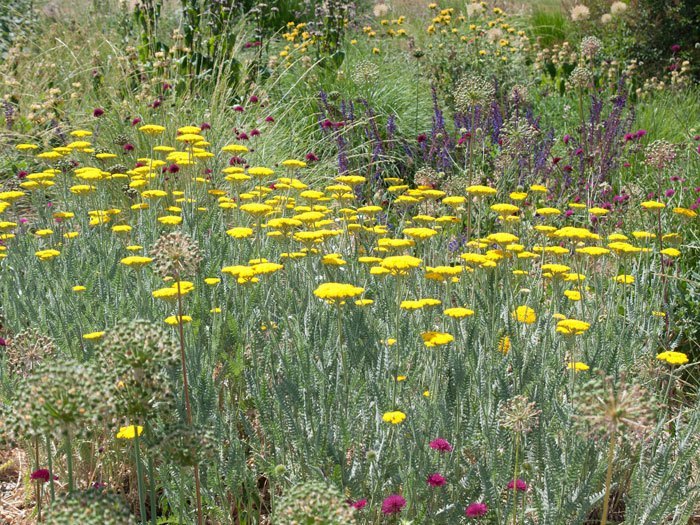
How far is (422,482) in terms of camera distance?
7.72 ft

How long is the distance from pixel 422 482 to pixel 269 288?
1286 mm

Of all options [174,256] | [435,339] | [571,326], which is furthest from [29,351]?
[571,326]

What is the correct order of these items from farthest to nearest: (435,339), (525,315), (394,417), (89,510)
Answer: (525,315) → (435,339) → (394,417) → (89,510)

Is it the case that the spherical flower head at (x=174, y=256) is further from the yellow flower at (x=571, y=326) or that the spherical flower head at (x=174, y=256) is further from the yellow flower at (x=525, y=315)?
the yellow flower at (x=525, y=315)

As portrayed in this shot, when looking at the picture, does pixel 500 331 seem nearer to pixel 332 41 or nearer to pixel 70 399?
pixel 70 399

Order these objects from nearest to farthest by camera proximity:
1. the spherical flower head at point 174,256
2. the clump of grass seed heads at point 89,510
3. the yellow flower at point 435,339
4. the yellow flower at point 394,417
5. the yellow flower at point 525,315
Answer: the clump of grass seed heads at point 89,510 → the spherical flower head at point 174,256 → the yellow flower at point 394,417 → the yellow flower at point 435,339 → the yellow flower at point 525,315

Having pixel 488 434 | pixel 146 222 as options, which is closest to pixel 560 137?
pixel 146 222

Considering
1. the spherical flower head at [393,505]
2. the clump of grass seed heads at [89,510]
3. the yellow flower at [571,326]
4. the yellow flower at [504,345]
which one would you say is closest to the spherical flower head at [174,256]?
the clump of grass seed heads at [89,510]

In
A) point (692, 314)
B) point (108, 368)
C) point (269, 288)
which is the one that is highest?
point (108, 368)

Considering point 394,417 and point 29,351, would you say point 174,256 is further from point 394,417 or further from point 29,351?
point 394,417

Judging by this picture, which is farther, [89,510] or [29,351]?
[29,351]

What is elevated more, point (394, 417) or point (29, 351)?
point (29, 351)

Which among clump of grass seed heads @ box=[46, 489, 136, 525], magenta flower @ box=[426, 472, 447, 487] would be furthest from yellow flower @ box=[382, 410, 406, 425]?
clump of grass seed heads @ box=[46, 489, 136, 525]

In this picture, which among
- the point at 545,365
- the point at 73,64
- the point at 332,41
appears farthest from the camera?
the point at 332,41
